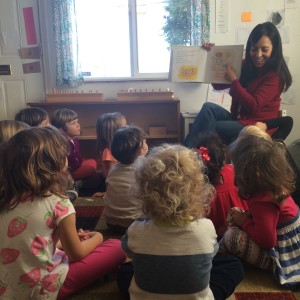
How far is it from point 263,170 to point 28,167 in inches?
33.4

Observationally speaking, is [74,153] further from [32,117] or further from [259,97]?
[259,97]

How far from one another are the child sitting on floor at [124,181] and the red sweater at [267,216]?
61 centimetres

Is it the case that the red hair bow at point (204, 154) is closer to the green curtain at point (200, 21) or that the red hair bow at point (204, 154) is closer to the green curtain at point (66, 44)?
the green curtain at point (200, 21)

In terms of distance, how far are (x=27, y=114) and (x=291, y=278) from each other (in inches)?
82.5

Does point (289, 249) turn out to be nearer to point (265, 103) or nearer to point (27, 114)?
point (265, 103)

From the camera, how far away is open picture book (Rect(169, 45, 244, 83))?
2.43m

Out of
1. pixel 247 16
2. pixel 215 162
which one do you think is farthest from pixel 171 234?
pixel 247 16

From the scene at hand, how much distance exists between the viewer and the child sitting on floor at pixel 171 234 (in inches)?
37.6

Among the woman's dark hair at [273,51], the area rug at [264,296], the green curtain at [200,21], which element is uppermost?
the green curtain at [200,21]

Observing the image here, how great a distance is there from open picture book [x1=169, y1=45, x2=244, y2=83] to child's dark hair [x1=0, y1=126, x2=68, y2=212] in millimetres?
1721

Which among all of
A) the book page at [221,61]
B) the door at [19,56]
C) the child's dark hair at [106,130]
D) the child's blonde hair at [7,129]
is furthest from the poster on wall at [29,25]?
the child's blonde hair at [7,129]

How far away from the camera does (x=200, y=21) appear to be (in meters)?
3.39

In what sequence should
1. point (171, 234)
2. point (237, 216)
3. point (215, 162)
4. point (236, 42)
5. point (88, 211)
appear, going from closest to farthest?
1. point (171, 234)
2. point (237, 216)
3. point (215, 162)
4. point (88, 211)
5. point (236, 42)

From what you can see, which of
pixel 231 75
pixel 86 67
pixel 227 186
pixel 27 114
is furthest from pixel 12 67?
pixel 227 186
